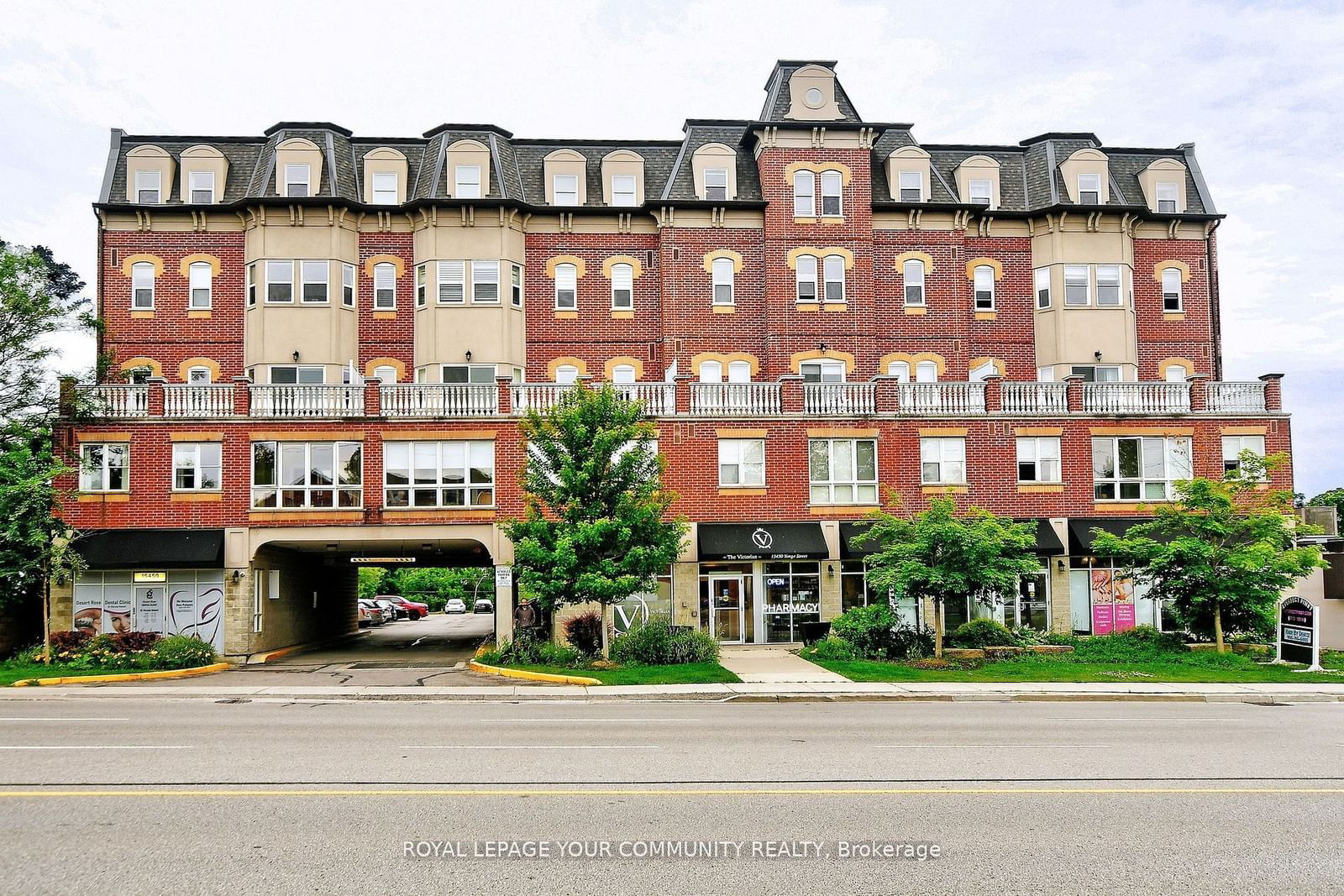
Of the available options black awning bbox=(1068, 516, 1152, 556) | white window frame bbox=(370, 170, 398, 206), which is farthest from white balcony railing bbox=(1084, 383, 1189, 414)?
white window frame bbox=(370, 170, 398, 206)

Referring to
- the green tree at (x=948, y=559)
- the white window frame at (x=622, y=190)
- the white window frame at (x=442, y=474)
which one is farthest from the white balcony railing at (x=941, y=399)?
the white window frame at (x=442, y=474)

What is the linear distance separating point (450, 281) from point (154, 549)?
12.5 metres

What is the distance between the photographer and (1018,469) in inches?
1267

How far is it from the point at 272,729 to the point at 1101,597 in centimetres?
2528

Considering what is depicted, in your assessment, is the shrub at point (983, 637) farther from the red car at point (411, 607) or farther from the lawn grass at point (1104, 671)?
the red car at point (411, 607)

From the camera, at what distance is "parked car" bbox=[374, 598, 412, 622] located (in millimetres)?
55969

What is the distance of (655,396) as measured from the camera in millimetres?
31531

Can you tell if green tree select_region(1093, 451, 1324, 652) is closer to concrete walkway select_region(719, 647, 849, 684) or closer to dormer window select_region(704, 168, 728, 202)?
concrete walkway select_region(719, 647, 849, 684)

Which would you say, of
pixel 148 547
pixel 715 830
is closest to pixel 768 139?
pixel 148 547

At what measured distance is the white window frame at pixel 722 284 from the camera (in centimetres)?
3609

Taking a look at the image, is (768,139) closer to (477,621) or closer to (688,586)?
(688,586)

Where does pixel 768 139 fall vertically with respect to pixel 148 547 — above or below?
above

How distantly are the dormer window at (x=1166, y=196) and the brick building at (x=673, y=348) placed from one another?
0.29 ft

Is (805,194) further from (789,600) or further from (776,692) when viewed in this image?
(776,692)
